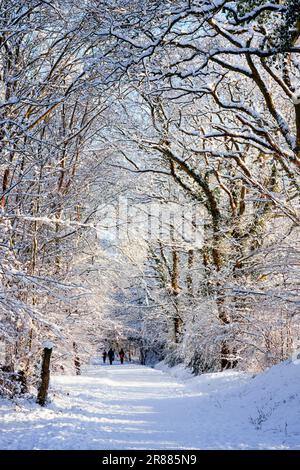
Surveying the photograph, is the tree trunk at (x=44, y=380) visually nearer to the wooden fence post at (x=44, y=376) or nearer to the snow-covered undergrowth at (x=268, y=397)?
the wooden fence post at (x=44, y=376)

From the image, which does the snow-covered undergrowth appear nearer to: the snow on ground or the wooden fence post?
the snow on ground

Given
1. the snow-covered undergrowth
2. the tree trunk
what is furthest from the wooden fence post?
the snow-covered undergrowth

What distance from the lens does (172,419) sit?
27.5 feet

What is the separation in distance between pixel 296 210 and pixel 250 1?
4218 millimetres

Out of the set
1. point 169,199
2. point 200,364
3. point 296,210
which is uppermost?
point 169,199

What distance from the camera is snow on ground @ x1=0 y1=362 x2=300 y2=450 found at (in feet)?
20.2

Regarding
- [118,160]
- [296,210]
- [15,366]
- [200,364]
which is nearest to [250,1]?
[296,210]

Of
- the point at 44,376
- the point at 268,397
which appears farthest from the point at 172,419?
the point at 44,376

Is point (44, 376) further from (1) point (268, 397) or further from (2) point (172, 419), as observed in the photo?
(1) point (268, 397)

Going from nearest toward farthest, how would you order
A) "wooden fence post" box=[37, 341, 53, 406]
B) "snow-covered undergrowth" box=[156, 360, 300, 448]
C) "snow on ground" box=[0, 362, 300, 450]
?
"snow on ground" box=[0, 362, 300, 450]
"snow-covered undergrowth" box=[156, 360, 300, 448]
"wooden fence post" box=[37, 341, 53, 406]

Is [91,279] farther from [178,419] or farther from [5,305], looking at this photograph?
[5,305]

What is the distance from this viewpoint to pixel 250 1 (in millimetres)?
8477

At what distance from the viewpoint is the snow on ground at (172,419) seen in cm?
614

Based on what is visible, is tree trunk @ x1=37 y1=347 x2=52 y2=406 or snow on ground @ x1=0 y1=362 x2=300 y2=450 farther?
tree trunk @ x1=37 y1=347 x2=52 y2=406
